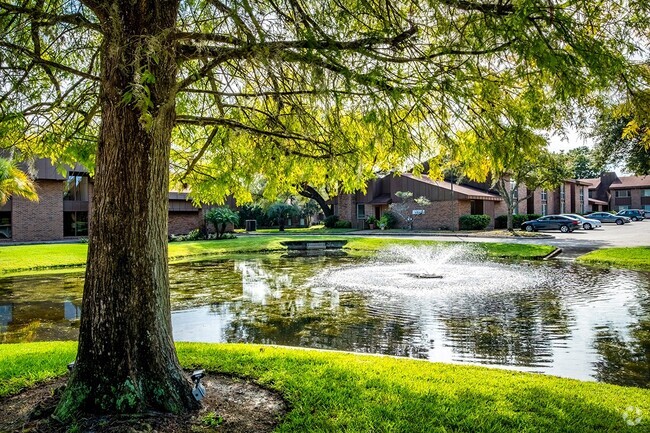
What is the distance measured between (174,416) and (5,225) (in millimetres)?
31798

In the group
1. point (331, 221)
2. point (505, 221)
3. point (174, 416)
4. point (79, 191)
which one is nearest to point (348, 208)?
point (331, 221)

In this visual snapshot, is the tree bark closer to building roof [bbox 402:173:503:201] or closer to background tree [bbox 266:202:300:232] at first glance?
background tree [bbox 266:202:300:232]

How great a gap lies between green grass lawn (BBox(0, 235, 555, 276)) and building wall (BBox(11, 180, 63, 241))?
5.73 metres

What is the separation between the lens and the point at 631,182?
7025cm

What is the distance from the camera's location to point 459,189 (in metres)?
41.0

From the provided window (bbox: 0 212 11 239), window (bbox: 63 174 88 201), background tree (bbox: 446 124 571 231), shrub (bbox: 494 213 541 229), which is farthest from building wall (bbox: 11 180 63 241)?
shrub (bbox: 494 213 541 229)

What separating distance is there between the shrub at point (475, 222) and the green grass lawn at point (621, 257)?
17.4m

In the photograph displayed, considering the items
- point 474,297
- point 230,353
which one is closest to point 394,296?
point 474,297

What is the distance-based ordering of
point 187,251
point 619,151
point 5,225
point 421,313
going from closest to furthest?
point 421,313 → point 619,151 → point 187,251 → point 5,225

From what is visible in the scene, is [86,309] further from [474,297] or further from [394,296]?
[474,297]

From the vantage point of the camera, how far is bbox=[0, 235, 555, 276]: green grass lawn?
1952 cm

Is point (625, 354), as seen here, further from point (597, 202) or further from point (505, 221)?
point (597, 202)

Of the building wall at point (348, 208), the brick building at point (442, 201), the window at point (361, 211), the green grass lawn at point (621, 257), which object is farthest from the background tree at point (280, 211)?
the green grass lawn at point (621, 257)

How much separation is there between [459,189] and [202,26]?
38225 millimetres
